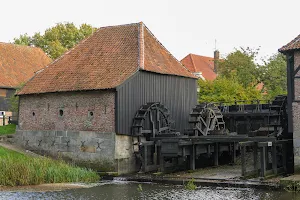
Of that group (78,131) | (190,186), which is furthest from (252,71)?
(190,186)

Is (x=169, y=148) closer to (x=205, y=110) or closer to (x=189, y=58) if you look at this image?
(x=205, y=110)

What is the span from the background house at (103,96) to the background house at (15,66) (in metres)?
8.16

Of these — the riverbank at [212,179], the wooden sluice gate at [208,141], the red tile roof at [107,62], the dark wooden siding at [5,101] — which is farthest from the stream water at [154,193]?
the dark wooden siding at [5,101]

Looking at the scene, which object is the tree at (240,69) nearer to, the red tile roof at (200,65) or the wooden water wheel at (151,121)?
the red tile roof at (200,65)

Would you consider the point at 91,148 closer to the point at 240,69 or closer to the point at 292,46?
the point at 292,46

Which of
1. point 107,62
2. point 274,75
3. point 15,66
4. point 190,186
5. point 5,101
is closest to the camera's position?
point 190,186

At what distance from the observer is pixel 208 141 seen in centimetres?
2195

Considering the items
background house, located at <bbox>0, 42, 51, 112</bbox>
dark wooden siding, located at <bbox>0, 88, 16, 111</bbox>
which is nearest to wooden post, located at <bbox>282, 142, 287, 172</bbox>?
background house, located at <bbox>0, 42, 51, 112</bbox>

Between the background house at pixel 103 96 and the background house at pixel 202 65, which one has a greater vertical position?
the background house at pixel 202 65

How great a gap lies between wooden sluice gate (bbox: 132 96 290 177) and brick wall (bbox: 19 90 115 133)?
1419mm

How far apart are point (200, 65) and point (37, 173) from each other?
34958mm

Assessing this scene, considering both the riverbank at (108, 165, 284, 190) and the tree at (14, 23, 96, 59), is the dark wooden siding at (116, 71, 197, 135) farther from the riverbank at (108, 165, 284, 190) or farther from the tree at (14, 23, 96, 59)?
the tree at (14, 23, 96, 59)

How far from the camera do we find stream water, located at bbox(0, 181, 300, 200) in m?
16.4

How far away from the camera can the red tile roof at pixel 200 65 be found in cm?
5128
